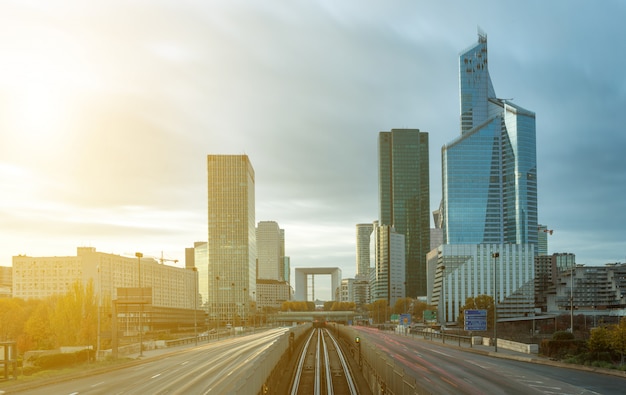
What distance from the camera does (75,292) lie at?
9338cm

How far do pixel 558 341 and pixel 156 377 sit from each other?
39.0 metres

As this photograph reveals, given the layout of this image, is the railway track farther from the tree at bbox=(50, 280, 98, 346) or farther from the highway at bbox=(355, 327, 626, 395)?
the tree at bbox=(50, 280, 98, 346)

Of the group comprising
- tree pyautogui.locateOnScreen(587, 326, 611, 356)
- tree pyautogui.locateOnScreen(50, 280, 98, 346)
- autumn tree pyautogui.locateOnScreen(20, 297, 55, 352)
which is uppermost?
tree pyautogui.locateOnScreen(587, 326, 611, 356)

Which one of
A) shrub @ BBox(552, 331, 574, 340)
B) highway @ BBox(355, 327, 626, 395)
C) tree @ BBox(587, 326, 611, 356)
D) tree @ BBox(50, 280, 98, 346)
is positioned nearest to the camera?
highway @ BBox(355, 327, 626, 395)

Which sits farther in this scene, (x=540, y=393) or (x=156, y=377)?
(x=156, y=377)

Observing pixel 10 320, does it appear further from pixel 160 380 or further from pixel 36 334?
pixel 160 380

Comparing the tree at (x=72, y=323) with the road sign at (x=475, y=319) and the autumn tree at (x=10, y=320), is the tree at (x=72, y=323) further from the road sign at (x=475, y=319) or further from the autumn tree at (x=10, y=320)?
the road sign at (x=475, y=319)

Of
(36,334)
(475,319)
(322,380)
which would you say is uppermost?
(475,319)

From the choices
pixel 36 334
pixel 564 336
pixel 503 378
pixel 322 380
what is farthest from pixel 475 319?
pixel 36 334

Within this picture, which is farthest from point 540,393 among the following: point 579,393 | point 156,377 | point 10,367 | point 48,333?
point 48,333

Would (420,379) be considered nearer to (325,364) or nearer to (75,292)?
(325,364)

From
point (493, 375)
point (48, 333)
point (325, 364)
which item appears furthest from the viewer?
point (48, 333)

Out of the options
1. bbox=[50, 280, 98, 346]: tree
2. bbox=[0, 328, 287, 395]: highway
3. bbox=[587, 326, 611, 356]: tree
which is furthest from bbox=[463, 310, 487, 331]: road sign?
bbox=[50, 280, 98, 346]: tree

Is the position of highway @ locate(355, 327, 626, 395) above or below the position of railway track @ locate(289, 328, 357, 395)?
above
